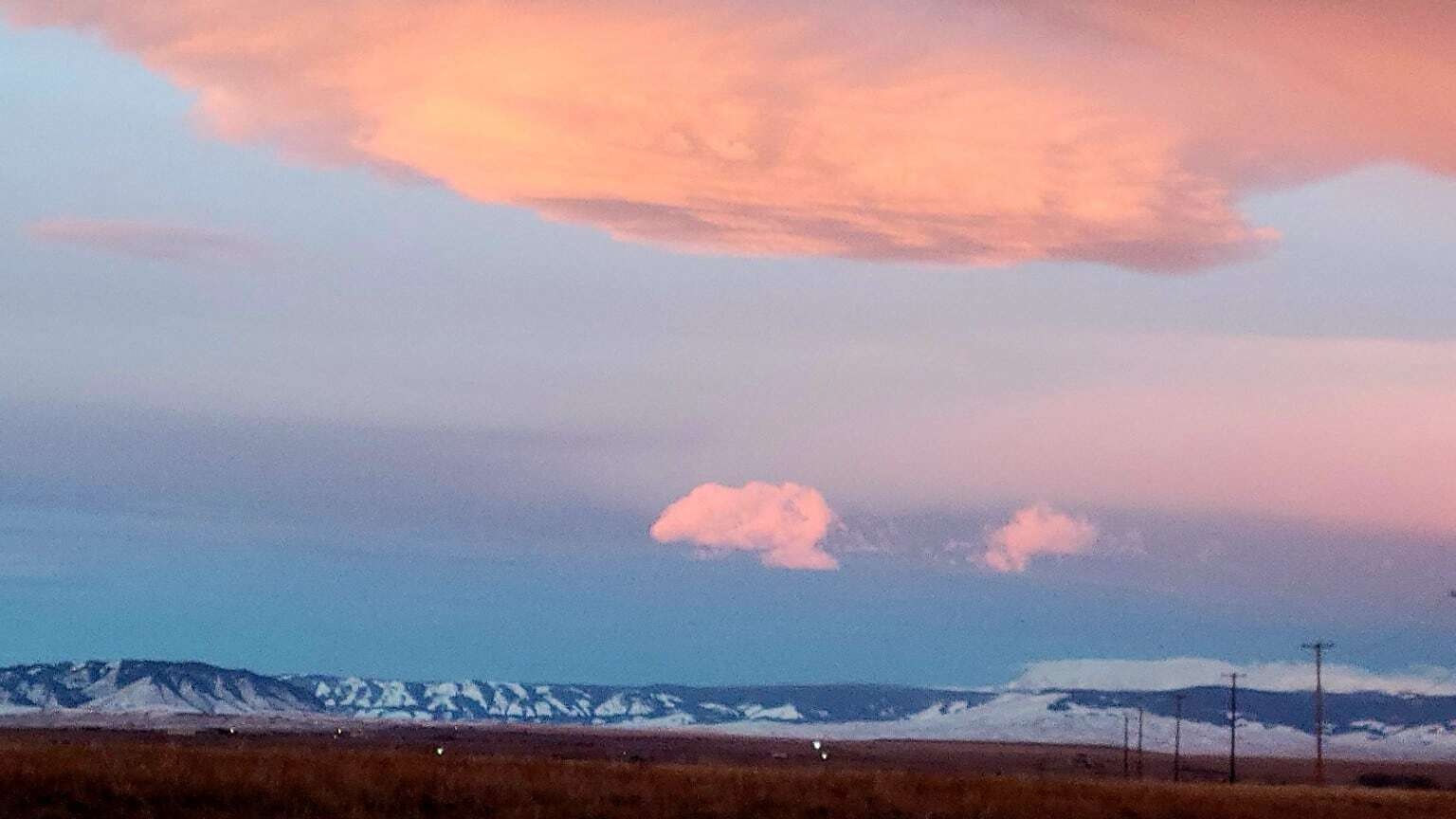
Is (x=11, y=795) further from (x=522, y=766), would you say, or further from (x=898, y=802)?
(x=898, y=802)

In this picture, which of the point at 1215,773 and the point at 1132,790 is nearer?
the point at 1132,790

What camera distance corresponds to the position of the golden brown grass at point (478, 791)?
44.3 meters

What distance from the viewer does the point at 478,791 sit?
48625 millimetres

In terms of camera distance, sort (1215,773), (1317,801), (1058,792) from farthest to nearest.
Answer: (1215,773) < (1317,801) < (1058,792)

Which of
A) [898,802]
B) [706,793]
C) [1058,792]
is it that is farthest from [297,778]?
[1058,792]

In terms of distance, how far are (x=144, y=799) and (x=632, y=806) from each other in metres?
11.8

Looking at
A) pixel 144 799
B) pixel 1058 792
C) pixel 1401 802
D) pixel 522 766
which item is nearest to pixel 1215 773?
pixel 1401 802

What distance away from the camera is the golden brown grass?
44344 mm

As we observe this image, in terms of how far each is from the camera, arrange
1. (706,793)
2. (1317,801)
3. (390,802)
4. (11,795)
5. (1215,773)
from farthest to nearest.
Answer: (1215,773) → (1317,801) → (706,793) → (390,802) → (11,795)

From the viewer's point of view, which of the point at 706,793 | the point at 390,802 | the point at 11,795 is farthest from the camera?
the point at 706,793

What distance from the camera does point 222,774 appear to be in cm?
4716

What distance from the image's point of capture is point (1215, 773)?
182 m

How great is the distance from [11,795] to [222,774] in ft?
17.9

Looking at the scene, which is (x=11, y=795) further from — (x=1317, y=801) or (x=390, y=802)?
(x=1317, y=801)
